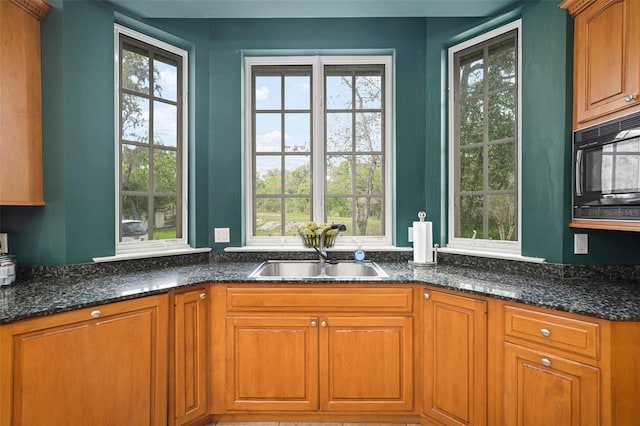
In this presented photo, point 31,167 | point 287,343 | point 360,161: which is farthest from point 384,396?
point 31,167

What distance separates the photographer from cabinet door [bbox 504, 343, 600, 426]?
137cm

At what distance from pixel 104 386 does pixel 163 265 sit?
0.91 metres

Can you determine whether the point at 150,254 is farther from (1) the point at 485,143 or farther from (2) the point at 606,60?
(2) the point at 606,60

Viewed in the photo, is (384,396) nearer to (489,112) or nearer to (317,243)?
(317,243)

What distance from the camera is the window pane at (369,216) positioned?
273 centimetres

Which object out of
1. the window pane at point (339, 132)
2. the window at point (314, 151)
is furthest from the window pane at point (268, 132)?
the window pane at point (339, 132)

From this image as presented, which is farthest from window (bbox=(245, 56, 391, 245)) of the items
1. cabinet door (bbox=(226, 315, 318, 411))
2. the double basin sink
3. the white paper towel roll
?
cabinet door (bbox=(226, 315, 318, 411))

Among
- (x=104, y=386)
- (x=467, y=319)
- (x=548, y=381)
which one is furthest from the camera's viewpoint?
(x=467, y=319)

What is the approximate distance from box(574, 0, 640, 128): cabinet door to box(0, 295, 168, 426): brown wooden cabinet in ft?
8.30

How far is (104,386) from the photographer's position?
62.4 inches

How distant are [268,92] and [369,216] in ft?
4.45

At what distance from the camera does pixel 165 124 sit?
8.29ft

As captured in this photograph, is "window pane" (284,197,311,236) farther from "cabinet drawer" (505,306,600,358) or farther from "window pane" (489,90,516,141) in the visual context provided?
"cabinet drawer" (505,306,600,358)

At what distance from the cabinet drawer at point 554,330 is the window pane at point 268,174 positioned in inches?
73.6
